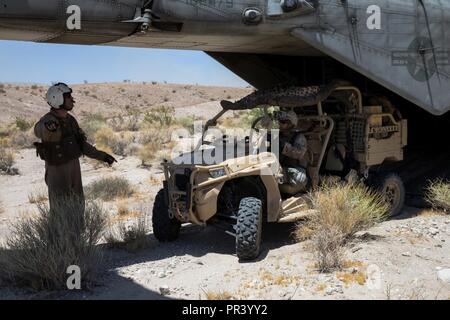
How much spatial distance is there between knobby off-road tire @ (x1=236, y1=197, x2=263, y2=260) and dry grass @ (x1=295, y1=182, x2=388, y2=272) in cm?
67

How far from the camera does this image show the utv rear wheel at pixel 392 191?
8523 millimetres

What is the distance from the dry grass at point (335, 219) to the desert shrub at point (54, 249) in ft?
8.10

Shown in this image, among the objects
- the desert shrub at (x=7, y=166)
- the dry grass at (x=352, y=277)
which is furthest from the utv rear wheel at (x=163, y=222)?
the desert shrub at (x=7, y=166)

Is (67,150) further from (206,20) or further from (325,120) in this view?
(325,120)

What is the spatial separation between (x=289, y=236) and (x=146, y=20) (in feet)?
11.3

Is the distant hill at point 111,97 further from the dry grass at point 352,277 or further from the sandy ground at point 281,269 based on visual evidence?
the dry grass at point 352,277

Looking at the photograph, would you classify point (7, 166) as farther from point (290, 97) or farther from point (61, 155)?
point (290, 97)

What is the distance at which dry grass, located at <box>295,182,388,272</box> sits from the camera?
6.09 m

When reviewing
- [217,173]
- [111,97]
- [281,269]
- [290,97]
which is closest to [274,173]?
[217,173]

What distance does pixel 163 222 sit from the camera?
7410 mm

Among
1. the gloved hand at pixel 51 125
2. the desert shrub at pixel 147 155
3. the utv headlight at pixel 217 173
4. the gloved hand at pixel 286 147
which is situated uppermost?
the gloved hand at pixel 51 125

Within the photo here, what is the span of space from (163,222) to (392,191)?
3.75 m

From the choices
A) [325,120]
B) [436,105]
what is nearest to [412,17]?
[436,105]

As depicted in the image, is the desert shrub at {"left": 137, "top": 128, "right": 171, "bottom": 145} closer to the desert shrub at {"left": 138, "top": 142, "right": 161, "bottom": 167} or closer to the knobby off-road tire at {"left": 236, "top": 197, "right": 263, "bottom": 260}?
the desert shrub at {"left": 138, "top": 142, "right": 161, "bottom": 167}
